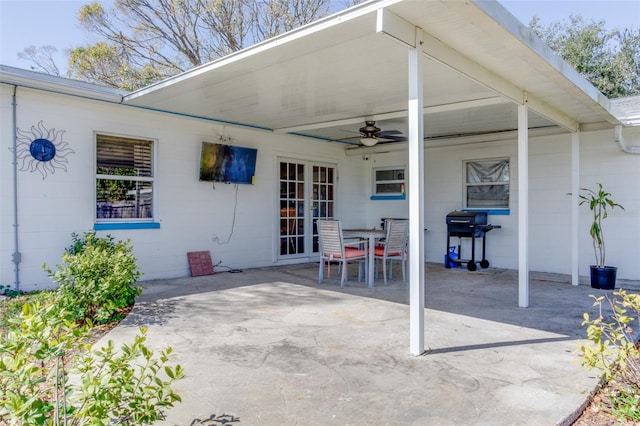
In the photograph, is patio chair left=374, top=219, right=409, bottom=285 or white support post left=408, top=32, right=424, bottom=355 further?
patio chair left=374, top=219, right=409, bottom=285

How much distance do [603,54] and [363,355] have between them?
17.0 metres

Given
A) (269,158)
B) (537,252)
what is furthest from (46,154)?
(537,252)

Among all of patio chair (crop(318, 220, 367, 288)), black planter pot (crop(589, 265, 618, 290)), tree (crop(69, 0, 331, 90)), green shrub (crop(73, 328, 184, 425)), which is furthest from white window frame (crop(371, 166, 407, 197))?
green shrub (crop(73, 328, 184, 425))

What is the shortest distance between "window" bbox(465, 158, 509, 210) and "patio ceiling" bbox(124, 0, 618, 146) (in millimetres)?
894

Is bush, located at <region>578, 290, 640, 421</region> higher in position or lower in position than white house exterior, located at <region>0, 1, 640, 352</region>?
lower

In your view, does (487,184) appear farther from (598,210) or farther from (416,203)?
(416,203)

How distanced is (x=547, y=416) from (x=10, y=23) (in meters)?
10.1

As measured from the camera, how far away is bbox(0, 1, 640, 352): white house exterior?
3459 mm

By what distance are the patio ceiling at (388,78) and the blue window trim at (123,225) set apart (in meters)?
1.73

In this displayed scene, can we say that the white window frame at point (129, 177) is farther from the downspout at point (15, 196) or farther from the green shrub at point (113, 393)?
the green shrub at point (113, 393)

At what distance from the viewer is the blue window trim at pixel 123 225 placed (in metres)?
5.69

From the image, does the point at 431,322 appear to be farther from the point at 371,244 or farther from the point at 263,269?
the point at 263,269

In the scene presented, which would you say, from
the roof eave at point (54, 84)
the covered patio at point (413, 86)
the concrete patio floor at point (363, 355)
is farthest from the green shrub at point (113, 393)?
the roof eave at point (54, 84)

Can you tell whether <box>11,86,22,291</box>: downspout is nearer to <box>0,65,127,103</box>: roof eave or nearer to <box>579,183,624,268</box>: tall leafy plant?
<box>0,65,127,103</box>: roof eave
